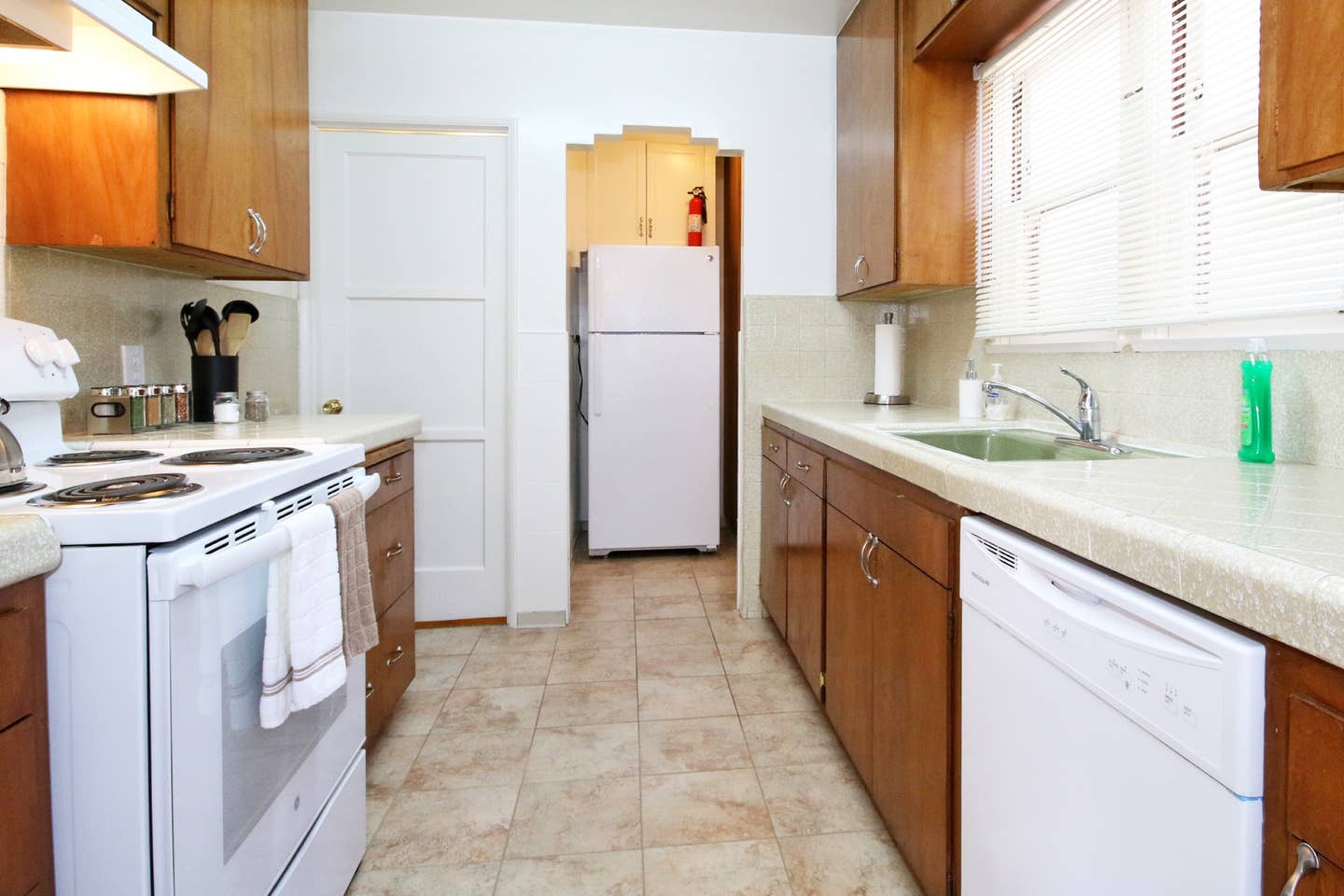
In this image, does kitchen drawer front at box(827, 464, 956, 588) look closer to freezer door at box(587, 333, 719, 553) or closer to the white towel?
the white towel

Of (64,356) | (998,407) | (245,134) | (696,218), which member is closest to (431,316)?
(245,134)

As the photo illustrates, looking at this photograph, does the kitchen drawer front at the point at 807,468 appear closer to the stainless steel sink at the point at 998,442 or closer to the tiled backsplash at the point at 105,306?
the stainless steel sink at the point at 998,442

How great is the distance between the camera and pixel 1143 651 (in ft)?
2.41

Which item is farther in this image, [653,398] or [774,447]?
[653,398]

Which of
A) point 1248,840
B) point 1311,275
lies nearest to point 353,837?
point 1248,840

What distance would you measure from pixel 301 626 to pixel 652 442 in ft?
10.0

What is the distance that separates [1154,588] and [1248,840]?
0.24 m

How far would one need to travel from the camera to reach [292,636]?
1.13m

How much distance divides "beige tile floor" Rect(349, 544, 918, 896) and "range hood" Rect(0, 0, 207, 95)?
1.69 meters

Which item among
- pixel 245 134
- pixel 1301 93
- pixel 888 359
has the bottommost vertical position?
pixel 888 359

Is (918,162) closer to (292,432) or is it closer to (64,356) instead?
(292,432)

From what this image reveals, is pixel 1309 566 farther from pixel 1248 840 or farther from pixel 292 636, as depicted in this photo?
pixel 292 636

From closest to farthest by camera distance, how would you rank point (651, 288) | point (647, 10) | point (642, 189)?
point (647, 10), point (651, 288), point (642, 189)

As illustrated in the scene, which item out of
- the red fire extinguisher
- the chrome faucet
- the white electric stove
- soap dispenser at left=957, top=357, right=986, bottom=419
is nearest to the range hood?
the white electric stove
